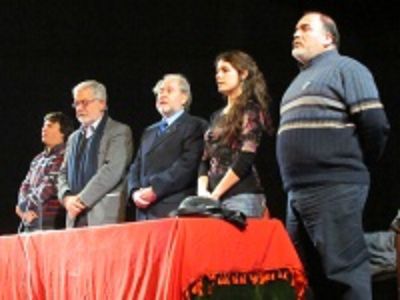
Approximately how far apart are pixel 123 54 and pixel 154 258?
3697 mm

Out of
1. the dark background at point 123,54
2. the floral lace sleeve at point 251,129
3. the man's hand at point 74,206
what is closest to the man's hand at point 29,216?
the man's hand at point 74,206

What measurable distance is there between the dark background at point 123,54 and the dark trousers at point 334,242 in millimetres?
2757

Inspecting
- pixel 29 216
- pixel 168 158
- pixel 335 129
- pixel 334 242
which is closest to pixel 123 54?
pixel 29 216

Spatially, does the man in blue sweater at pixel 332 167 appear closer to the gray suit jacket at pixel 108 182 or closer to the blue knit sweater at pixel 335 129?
the blue knit sweater at pixel 335 129

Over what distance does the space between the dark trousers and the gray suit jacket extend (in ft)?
4.30

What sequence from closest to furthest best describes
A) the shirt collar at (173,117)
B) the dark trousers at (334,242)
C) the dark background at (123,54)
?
Result: the dark trousers at (334,242), the shirt collar at (173,117), the dark background at (123,54)

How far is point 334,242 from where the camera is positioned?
282 centimetres

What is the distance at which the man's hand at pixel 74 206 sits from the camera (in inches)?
156

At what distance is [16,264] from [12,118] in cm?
288

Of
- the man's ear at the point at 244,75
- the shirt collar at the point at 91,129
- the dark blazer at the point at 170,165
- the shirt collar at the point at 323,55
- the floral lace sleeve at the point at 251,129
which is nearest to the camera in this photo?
the shirt collar at the point at 323,55

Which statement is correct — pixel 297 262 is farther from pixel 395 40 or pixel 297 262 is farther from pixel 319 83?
pixel 395 40

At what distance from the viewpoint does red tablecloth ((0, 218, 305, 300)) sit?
2.46 meters

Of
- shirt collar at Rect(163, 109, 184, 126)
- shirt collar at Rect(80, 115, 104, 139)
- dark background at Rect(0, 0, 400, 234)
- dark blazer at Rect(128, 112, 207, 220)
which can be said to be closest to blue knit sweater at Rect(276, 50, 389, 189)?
dark blazer at Rect(128, 112, 207, 220)

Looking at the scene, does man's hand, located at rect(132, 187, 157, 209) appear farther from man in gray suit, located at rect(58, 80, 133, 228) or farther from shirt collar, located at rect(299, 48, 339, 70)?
shirt collar, located at rect(299, 48, 339, 70)
